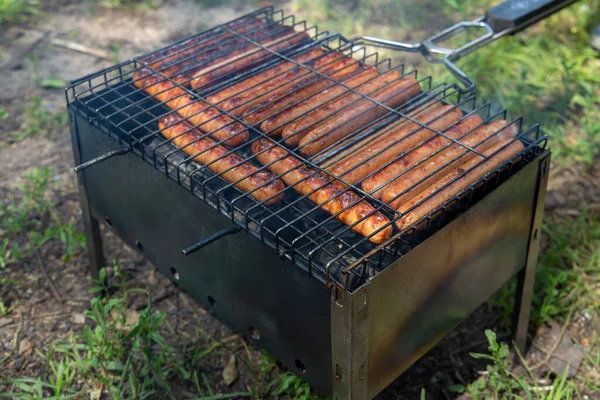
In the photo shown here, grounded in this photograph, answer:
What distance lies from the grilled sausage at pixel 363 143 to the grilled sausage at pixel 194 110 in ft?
1.29

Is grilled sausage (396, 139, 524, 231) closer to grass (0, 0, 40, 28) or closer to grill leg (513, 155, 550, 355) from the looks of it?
grill leg (513, 155, 550, 355)

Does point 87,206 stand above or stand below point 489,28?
below

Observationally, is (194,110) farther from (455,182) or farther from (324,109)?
(455,182)

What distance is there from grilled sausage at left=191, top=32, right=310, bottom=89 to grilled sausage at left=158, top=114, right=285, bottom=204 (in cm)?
32

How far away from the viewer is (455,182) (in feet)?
8.95

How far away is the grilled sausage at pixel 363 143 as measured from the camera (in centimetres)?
287

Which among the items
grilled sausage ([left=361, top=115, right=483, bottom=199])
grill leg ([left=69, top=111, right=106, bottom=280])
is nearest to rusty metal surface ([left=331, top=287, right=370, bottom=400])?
grilled sausage ([left=361, top=115, right=483, bottom=199])

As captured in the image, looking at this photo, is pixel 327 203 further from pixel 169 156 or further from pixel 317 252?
pixel 169 156

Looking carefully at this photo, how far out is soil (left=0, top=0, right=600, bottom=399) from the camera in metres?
3.75

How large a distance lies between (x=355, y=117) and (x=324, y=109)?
0.50ft

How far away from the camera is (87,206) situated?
3.73m

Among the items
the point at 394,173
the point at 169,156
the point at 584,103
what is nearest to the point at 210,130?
the point at 169,156

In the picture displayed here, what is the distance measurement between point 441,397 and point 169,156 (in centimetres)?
189

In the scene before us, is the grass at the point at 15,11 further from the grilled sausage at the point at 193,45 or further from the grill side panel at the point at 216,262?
the grill side panel at the point at 216,262
